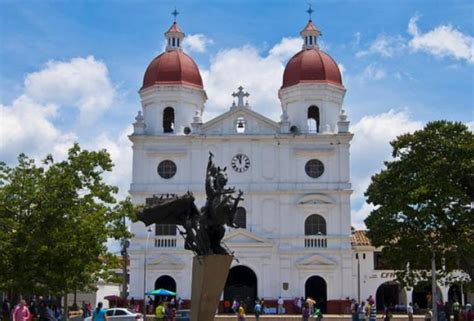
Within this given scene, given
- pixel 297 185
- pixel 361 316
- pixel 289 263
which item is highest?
pixel 297 185

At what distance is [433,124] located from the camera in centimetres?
3572

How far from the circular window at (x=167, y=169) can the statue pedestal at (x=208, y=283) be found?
1328 inches

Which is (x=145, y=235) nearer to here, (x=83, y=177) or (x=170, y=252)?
(x=170, y=252)

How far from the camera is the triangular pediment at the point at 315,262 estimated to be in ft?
169

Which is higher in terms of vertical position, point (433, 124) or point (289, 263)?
point (433, 124)

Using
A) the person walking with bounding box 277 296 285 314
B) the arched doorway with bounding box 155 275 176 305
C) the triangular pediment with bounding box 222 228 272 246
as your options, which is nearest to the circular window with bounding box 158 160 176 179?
the triangular pediment with bounding box 222 228 272 246

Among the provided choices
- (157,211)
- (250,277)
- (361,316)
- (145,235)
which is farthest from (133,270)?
(157,211)

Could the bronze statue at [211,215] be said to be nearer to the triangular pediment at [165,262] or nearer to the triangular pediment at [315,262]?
the triangular pediment at [165,262]

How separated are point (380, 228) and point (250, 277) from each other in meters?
19.0

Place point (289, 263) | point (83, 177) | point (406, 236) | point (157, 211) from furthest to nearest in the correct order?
1. point (289, 263)
2. point (406, 236)
3. point (83, 177)
4. point (157, 211)

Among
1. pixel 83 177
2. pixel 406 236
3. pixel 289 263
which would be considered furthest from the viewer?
pixel 289 263

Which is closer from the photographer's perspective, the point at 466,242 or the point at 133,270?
the point at 466,242

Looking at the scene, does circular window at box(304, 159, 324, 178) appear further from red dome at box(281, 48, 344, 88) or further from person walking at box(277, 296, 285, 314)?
person walking at box(277, 296, 285, 314)

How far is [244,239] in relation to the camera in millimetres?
51812
